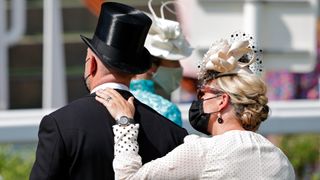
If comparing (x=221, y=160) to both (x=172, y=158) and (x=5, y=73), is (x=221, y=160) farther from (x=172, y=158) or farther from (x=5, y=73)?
(x=5, y=73)

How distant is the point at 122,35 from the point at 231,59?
38 cm

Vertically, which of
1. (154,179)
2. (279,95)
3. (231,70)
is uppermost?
(231,70)

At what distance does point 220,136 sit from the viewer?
314 cm

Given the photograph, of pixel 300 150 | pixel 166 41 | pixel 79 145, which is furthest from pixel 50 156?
pixel 300 150

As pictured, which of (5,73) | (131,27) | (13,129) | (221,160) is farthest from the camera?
(5,73)

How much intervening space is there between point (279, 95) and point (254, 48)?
13.6ft

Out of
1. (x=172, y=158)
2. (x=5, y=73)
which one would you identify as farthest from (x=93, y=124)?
(x=5, y=73)

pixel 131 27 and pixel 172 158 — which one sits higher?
pixel 131 27

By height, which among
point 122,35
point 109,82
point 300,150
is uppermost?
point 122,35

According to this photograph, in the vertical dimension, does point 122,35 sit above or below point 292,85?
above

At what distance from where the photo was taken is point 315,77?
7727 mm

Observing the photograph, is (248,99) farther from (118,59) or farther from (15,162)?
(15,162)

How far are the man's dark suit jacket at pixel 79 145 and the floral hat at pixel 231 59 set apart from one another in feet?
1.02

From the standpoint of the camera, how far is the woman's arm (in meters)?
3.08
